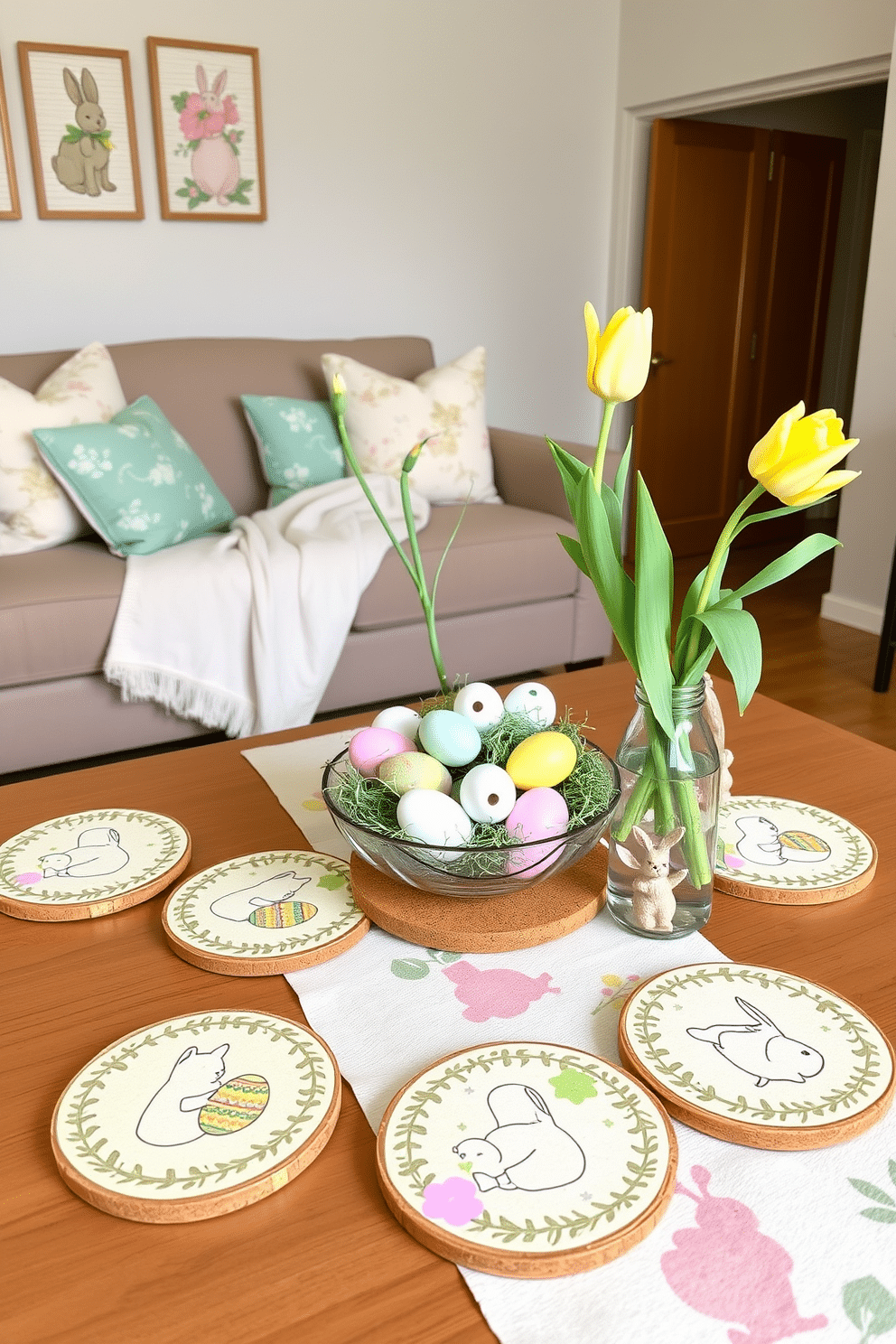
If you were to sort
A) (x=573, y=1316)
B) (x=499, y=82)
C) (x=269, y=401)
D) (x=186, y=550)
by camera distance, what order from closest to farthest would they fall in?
(x=573, y=1316), (x=186, y=550), (x=269, y=401), (x=499, y=82)

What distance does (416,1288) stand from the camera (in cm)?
58

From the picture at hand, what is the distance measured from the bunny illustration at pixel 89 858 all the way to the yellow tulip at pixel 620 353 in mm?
629

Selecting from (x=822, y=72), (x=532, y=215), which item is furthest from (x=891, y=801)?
(x=532, y=215)

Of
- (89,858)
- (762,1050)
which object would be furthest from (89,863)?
(762,1050)

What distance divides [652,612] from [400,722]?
29cm

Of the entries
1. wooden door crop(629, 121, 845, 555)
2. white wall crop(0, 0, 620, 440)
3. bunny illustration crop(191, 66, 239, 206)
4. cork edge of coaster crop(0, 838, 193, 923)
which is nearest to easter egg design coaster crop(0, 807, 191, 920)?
cork edge of coaster crop(0, 838, 193, 923)

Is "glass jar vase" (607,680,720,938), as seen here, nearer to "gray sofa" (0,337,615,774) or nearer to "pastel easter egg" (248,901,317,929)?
"pastel easter egg" (248,901,317,929)

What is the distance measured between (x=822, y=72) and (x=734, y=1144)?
3653 millimetres

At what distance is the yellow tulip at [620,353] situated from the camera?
79 cm

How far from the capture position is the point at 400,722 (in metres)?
1.00

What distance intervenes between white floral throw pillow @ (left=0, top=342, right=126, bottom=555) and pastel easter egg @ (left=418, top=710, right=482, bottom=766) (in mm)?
1970

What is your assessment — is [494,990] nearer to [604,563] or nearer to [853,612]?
[604,563]

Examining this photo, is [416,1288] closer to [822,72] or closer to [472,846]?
[472,846]

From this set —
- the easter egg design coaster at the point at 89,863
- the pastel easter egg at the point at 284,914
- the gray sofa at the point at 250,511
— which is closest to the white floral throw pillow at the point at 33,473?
the gray sofa at the point at 250,511
